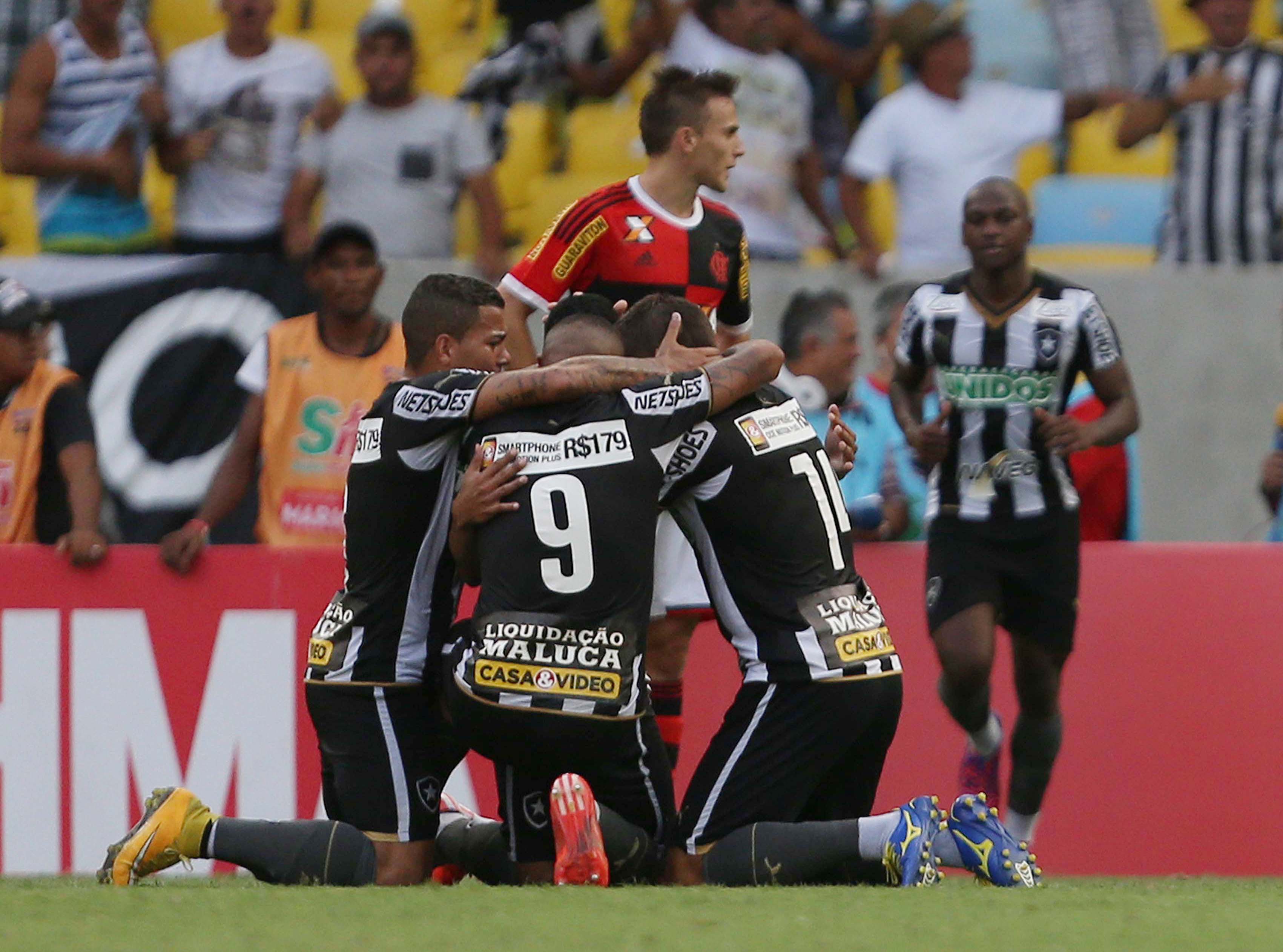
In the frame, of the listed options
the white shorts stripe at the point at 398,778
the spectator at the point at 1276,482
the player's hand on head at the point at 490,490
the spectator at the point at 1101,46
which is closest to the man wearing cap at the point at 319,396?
the white shorts stripe at the point at 398,778

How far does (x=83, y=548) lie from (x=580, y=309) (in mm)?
2330

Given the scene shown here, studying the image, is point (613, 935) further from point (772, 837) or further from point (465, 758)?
point (465, 758)

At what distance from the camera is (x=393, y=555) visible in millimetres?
5504

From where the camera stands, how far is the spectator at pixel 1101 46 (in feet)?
33.4

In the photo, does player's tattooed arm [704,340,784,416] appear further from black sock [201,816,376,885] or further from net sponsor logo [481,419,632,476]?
black sock [201,816,376,885]

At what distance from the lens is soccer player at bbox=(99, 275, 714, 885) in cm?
526

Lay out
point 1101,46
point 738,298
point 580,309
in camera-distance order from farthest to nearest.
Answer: point 1101,46 → point 738,298 → point 580,309

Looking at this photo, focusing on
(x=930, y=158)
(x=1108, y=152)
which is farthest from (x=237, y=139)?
(x=1108, y=152)

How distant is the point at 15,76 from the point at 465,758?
12.9 ft

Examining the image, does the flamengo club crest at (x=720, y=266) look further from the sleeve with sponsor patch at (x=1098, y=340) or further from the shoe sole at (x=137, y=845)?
the shoe sole at (x=137, y=845)

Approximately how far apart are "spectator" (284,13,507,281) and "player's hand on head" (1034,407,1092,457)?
9.83 feet

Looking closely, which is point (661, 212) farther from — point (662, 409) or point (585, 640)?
point (585, 640)

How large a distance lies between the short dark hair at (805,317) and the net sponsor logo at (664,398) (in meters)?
2.69

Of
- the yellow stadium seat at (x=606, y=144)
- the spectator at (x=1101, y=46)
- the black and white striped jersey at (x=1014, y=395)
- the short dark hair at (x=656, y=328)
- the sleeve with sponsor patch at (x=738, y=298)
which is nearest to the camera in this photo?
the short dark hair at (x=656, y=328)
